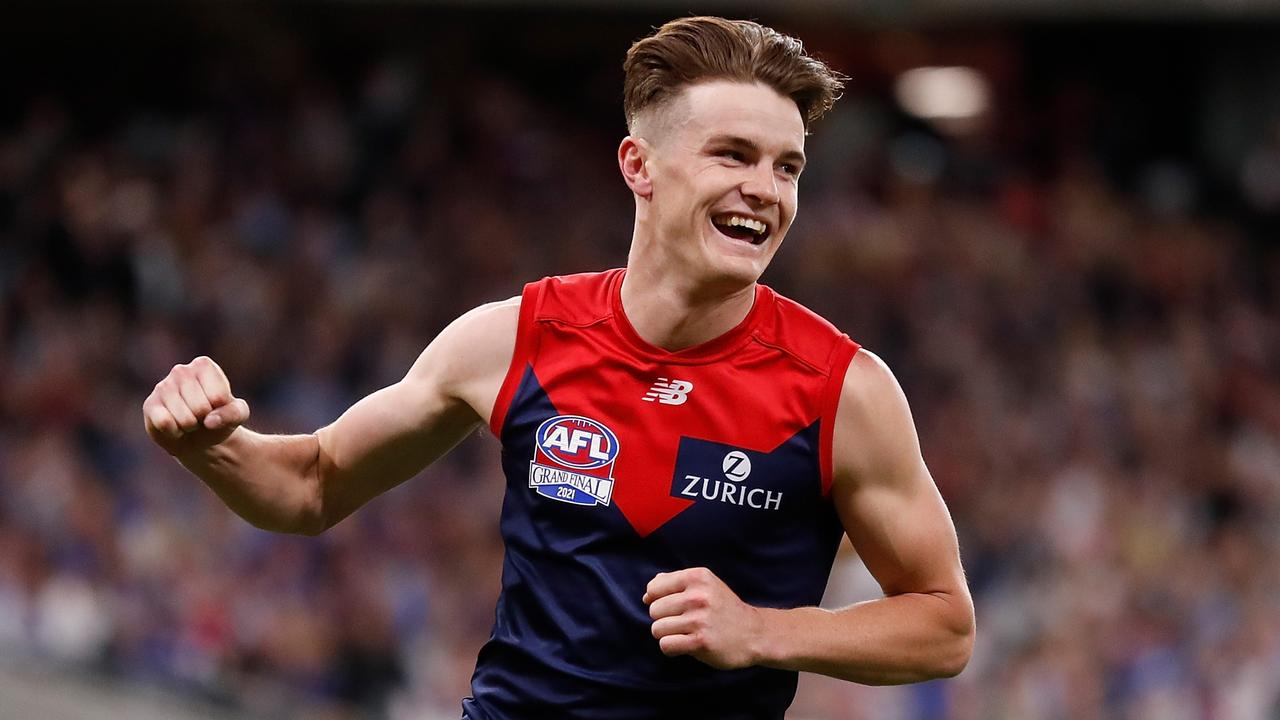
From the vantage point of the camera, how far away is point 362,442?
12.8 ft

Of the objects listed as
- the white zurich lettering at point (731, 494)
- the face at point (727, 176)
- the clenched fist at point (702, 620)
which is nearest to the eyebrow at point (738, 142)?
the face at point (727, 176)

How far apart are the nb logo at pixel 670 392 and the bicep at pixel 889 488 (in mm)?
319

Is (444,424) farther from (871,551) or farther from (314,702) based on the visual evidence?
(314,702)

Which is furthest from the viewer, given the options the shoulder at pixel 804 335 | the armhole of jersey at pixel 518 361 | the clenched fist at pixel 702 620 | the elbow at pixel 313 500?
the elbow at pixel 313 500

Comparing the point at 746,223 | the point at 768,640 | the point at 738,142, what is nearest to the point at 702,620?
the point at 768,640

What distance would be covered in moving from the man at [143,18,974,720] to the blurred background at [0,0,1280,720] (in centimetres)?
607

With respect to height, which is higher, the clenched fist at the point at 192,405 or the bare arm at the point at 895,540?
the clenched fist at the point at 192,405

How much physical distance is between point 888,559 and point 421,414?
40.4 inches

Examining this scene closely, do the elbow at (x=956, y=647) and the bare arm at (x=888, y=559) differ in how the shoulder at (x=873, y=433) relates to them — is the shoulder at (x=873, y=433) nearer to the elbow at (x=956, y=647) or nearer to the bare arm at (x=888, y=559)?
the bare arm at (x=888, y=559)

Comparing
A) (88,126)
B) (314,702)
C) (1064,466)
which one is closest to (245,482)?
(314,702)

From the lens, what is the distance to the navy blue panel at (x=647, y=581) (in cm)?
356

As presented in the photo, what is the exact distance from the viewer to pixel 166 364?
1245 centimetres

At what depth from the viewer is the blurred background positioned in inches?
407

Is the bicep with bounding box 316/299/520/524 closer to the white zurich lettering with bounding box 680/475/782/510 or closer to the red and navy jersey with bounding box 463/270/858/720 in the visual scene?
the red and navy jersey with bounding box 463/270/858/720
